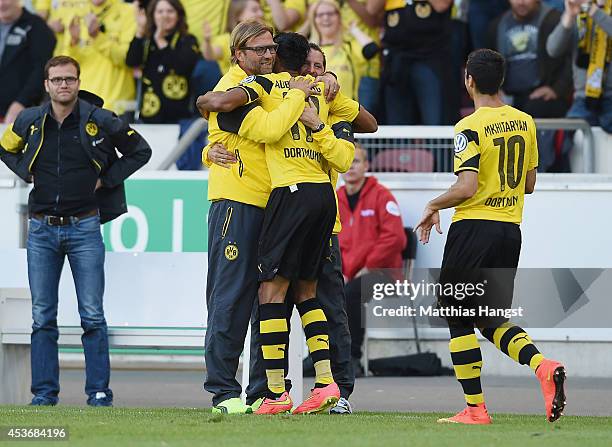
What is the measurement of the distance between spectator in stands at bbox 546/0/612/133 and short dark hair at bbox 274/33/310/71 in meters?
Answer: 5.63

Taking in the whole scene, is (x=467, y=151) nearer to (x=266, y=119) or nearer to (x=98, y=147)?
(x=266, y=119)

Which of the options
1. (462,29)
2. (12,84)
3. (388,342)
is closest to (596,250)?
(388,342)

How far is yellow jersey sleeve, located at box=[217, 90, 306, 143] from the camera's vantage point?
779 centimetres

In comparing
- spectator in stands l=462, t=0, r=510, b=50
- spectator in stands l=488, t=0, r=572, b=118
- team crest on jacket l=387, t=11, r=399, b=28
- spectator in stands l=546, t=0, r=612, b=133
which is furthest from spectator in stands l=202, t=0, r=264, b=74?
spectator in stands l=546, t=0, r=612, b=133

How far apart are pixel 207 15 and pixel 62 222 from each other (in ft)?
20.3

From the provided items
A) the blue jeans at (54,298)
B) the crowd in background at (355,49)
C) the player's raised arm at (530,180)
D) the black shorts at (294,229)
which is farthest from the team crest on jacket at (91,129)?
the crowd in background at (355,49)

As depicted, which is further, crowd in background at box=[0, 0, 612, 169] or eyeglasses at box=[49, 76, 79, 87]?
crowd in background at box=[0, 0, 612, 169]

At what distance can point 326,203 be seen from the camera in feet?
26.0

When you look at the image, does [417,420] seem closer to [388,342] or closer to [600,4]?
[388,342]

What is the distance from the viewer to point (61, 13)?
15.5 metres

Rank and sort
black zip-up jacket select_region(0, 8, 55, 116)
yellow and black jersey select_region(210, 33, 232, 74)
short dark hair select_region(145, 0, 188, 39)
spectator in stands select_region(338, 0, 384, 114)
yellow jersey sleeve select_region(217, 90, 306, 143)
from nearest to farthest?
1. yellow jersey sleeve select_region(217, 90, 306, 143)
2. spectator in stands select_region(338, 0, 384, 114)
3. short dark hair select_region(145, 0, 188, 39)
4. yellow and black jersey select_region(210, 33, 232, 74)
5. black zip-up jacket select_region(0, 8, 55, 116)

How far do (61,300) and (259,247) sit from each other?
9.31 feet

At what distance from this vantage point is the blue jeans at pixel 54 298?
961cm

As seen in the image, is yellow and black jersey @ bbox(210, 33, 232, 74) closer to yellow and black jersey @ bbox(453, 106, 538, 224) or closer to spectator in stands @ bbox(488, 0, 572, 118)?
spectator in stands @ bbox(488, 0, 572, 118)
